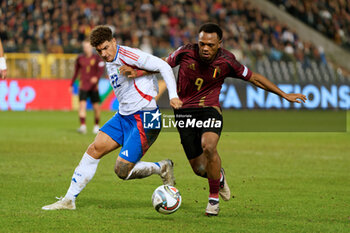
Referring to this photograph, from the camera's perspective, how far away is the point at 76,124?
2116cm

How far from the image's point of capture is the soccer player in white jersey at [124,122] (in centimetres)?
746

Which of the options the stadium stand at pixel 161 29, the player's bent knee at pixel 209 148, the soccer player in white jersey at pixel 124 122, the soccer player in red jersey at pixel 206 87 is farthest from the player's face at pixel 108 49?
the stadium stand at pixel 161 29

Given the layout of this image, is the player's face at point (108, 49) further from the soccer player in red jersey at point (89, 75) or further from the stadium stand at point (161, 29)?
the stadium stand at point (161, 29)

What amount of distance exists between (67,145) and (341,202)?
7.95 metres

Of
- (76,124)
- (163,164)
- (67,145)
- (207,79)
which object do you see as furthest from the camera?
(76,124)

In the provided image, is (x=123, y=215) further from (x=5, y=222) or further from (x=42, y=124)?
(x=42, y=124)

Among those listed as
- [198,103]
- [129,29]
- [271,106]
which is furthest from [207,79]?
[129,29]

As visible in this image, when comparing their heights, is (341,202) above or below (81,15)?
below

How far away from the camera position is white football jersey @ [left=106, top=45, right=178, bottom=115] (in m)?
7.44

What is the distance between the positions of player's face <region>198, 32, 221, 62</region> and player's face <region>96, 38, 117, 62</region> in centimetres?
95

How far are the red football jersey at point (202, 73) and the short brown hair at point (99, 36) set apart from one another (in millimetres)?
858

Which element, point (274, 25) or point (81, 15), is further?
point (274, 25)

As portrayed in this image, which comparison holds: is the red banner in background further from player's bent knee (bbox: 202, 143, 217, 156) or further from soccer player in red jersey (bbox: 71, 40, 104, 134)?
player's bent knee (bbox: 202, 143, 217, 156)

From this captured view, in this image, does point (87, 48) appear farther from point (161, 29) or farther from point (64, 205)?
point (161, 29)
